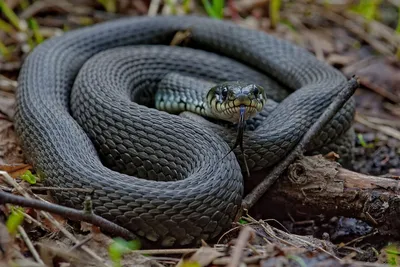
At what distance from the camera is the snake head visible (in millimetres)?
5426

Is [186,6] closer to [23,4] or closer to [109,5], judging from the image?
[109,5]

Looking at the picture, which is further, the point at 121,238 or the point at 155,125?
the point at 155,125

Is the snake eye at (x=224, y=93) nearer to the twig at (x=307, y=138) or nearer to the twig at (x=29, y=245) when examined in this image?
the twig at (x=307, y=138)

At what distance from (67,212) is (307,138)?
2.44 meters

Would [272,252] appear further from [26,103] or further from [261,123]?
[26,103]

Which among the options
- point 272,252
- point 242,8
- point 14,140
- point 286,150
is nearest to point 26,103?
point 14,140

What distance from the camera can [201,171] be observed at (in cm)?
495

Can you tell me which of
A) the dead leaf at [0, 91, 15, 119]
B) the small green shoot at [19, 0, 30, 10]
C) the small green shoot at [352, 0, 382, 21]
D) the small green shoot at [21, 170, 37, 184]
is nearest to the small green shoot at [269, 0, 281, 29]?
the small green shoot at [352, 0, 382, 21]

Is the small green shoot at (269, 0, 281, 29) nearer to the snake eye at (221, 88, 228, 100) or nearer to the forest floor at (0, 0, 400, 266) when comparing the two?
the forest floor at (0, 0, 400, 266)

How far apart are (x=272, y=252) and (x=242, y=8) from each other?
5.91 m

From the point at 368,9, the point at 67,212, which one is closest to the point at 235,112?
the point at 67,212

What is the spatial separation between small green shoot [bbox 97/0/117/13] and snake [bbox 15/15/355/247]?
4.90ft

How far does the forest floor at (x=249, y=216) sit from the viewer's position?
410 centimetres

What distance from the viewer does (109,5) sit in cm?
895
